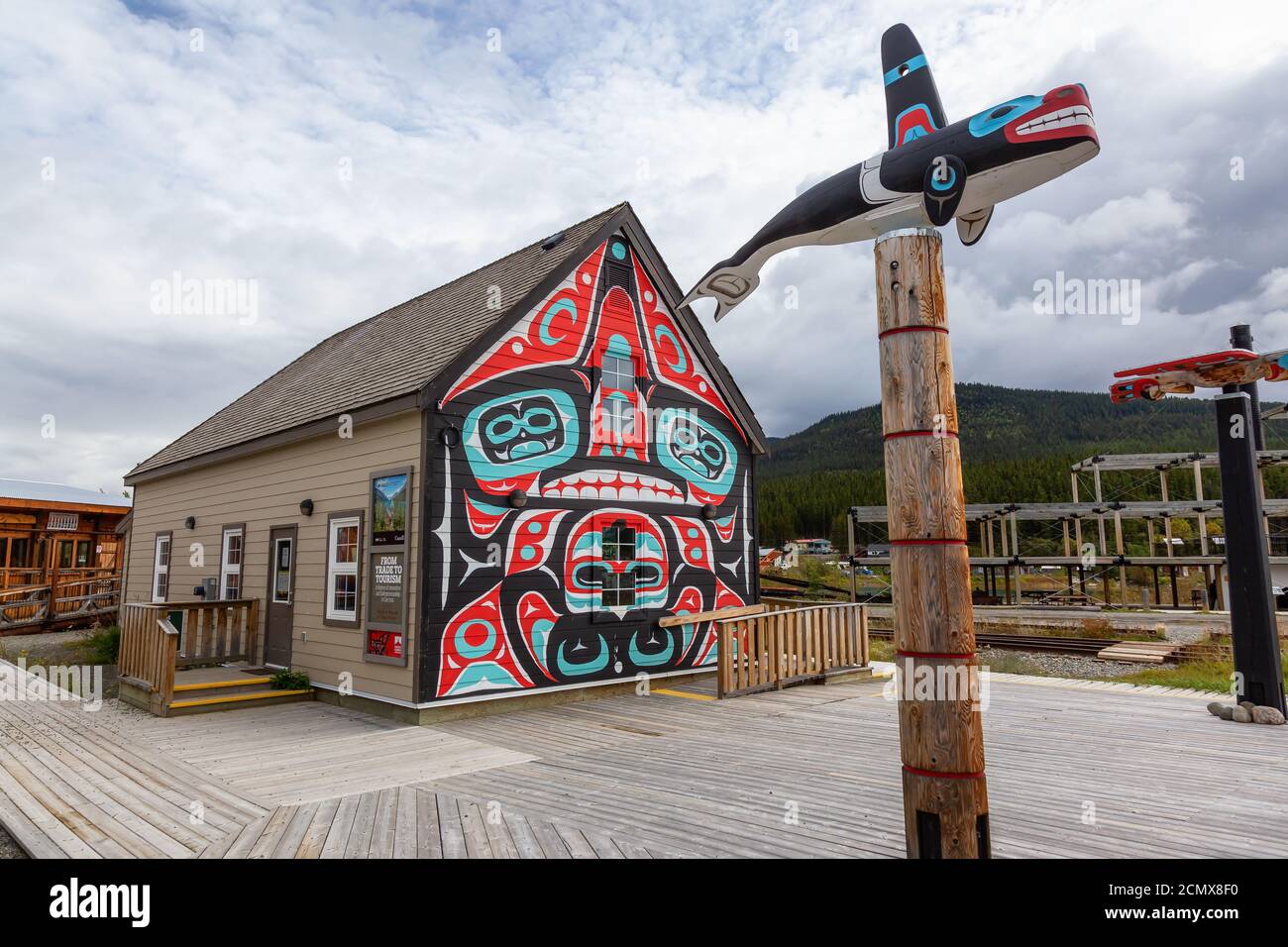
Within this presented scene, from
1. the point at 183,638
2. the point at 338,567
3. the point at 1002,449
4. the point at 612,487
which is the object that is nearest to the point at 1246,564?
the point at 612,487

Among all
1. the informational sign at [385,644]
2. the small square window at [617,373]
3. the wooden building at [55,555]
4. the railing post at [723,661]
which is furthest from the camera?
the wooden building at [55,555]

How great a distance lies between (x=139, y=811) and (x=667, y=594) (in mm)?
6900

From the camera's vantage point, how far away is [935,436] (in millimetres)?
3564

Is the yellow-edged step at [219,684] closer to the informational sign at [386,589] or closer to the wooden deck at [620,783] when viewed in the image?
the wooden deck at [620,783]

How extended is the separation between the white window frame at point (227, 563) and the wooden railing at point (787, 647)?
801 cm

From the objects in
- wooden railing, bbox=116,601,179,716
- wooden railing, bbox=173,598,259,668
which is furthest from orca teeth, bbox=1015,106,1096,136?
wooden railing, bbox=173,598,259,668

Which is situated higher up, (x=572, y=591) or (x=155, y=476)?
(x=155, y=476)

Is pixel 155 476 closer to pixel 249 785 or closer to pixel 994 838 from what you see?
pixel 249 785

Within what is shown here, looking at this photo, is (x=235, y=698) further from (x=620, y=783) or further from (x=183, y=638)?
(x=620, y=783)

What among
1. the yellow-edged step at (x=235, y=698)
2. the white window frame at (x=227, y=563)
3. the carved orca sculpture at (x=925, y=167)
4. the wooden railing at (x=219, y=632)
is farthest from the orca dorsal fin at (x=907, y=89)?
the white window frame at (x=227, y=563)

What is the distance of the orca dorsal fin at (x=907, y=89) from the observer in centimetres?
387

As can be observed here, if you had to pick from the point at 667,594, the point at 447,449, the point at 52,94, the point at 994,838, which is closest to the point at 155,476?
the point at 52,94

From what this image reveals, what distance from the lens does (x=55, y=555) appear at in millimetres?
23750

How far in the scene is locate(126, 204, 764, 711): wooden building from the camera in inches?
Result: 345
